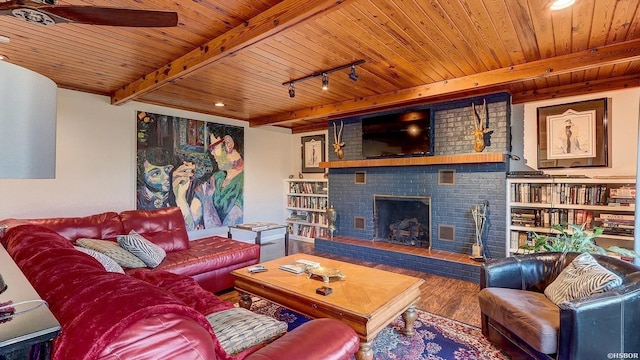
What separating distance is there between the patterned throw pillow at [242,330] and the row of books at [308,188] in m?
4.24

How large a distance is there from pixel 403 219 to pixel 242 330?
3795mm

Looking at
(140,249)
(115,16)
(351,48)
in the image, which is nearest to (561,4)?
(351,48)

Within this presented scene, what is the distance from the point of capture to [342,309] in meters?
1.96

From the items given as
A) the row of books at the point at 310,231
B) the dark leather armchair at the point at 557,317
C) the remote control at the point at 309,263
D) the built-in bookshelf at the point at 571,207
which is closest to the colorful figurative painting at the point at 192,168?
the row of books at the point at 310,231

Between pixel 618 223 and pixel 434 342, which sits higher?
pixel 618 223

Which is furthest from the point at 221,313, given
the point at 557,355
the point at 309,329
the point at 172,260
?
the point at 557,355

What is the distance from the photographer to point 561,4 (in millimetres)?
1998

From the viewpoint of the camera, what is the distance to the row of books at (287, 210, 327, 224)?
234 inches

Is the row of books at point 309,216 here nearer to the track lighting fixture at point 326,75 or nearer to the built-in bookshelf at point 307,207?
the built-in bookshelf at point 307,207

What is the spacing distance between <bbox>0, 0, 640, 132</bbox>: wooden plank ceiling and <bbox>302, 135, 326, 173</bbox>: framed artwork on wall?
7.17 ft

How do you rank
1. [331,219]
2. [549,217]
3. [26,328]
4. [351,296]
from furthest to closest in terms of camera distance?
[331,219], [549,217], [351,296], [26,328]

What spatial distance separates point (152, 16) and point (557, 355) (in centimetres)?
283

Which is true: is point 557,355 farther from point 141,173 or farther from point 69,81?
point 69,81

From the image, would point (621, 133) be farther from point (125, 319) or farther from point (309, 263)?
point (125, 319)
